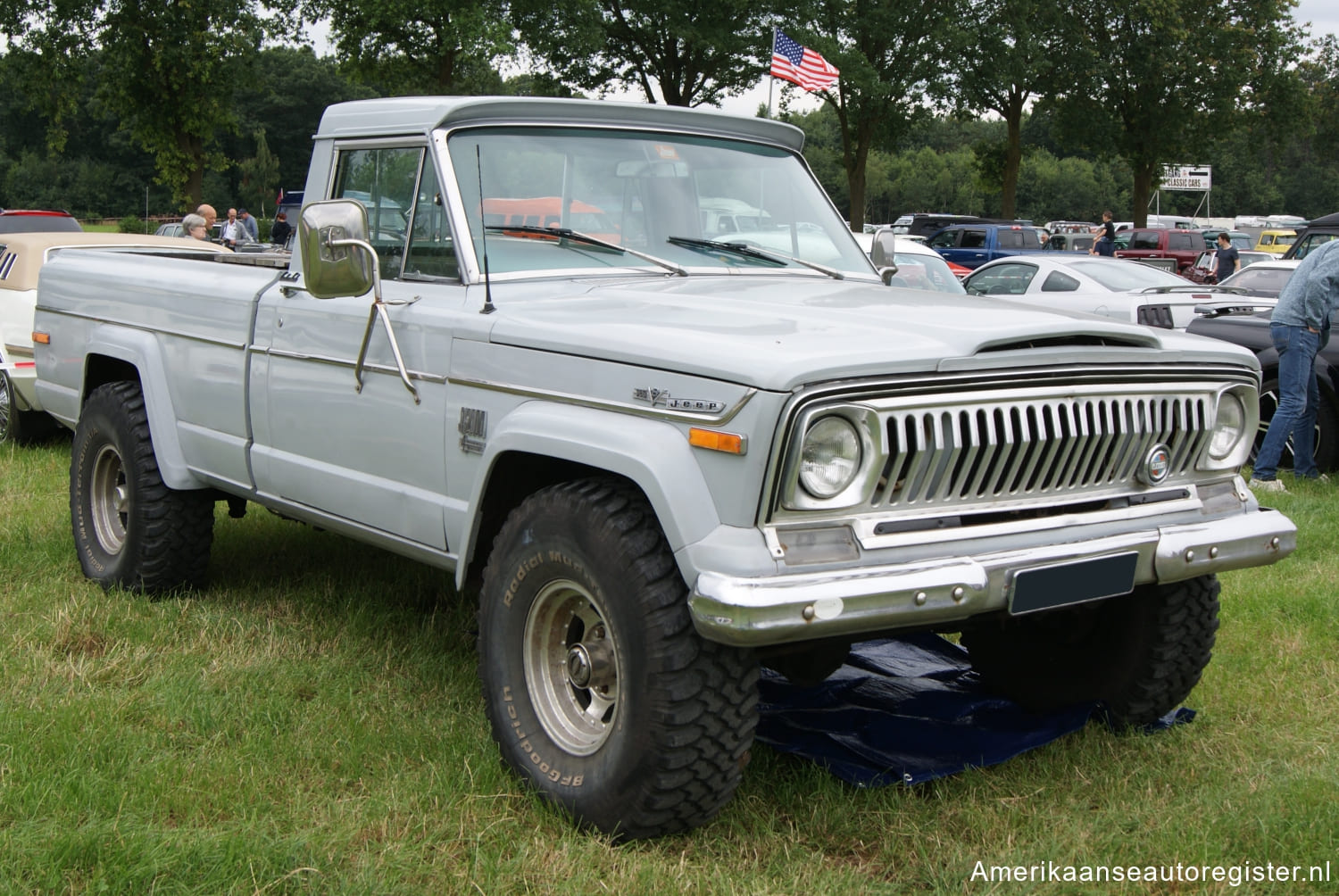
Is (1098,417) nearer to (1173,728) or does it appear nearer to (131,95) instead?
(1173,728)

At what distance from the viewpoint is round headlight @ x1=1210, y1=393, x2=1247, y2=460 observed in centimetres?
381

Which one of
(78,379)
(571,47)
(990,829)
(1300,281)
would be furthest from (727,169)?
(571,47)

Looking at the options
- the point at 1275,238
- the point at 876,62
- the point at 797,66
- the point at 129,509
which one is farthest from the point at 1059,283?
the point at 1275,238

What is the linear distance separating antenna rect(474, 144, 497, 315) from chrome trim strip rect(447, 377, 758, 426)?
22 cm

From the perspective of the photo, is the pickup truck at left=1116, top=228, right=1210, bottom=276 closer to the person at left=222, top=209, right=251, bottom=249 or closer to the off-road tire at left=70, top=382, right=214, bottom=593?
the person at left=222, top=209, right=251, bottom=249

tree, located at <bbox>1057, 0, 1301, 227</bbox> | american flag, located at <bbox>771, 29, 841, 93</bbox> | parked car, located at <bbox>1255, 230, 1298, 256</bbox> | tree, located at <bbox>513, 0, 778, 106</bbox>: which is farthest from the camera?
parked car, located at <bbox>1255, 230, 1298, 256</bbox>

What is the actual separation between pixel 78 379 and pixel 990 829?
4.59 meters

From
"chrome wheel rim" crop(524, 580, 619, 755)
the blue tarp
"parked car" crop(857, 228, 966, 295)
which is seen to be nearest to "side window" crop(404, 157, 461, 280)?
"chrome wheel rim" crop(524, 580, 619, 755)

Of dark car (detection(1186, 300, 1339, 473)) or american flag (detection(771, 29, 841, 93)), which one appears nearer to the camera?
dark car (detection(1186, 300, 1339, 473))

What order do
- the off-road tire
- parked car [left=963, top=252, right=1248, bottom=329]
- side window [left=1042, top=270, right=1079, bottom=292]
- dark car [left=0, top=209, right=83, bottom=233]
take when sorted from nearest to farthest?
the off-road tire < parked car [left=963, top=252, right=1248, bottom=329] < side window [left=1042, top=270, right=1079, bottom=292] < dark car [left=0, top=209, right=83, bottom=233]

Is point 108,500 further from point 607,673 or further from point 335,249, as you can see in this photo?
point 607,673

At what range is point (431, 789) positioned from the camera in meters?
3.63

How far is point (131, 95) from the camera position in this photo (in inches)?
1185

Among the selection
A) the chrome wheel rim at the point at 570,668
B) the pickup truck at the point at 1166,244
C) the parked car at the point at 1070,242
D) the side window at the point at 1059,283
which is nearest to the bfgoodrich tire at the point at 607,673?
the chrome wheel rim at the point at 570,668
